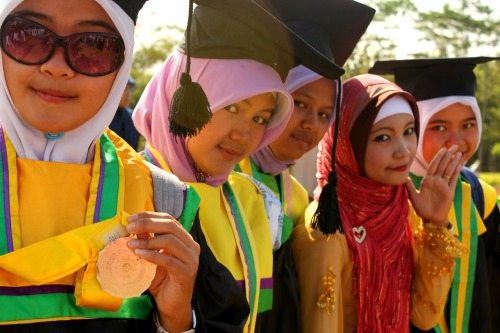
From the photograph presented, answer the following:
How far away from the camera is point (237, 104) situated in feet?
8.55

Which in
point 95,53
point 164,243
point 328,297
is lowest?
point 328,297

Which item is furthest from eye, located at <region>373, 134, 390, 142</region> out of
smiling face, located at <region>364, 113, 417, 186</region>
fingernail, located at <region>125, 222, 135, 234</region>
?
fingernail, located at <region>125, 222, 135, 234</region>

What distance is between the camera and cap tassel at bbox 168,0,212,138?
231 centimetres

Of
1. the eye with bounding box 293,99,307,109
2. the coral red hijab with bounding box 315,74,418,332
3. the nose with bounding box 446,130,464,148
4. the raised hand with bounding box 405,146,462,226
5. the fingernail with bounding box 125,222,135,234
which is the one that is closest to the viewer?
the fingernail with bounding box 125,222,135,234

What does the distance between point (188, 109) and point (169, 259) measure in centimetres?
71

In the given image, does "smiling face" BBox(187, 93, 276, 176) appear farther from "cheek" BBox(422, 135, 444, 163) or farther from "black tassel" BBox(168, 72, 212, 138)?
"cheek" BBox(422, 135, 444, 163)

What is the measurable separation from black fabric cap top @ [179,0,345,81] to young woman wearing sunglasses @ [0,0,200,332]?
701 millimetres

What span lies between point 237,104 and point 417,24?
24189mm

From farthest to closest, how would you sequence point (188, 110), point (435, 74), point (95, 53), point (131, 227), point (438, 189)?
point (435, 74)
point (438, 189)
point (188, 110)
point (95, 53)
point (131, 227)

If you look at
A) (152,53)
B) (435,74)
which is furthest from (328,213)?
(152,53)

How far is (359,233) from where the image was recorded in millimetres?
3229

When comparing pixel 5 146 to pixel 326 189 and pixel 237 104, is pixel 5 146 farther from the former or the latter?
pixel 326 189

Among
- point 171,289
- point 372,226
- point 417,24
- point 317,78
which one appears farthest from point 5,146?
point 417,24

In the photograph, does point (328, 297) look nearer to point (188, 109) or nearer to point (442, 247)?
point (442, 247)
